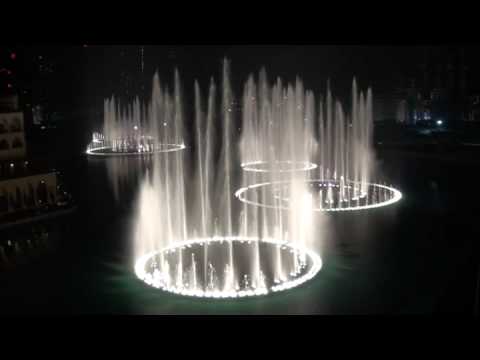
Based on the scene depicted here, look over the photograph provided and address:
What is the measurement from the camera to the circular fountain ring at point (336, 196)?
13.2 m

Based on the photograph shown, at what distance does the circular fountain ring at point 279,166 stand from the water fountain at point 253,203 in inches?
1.6

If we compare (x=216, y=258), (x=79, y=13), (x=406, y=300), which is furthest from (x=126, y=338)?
(x=216, y=258)

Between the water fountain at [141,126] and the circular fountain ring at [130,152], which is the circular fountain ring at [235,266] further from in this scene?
the water fountain at [141,126]

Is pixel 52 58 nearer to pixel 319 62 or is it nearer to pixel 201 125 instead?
pixel 201 125

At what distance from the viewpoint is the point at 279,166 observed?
20812 mm

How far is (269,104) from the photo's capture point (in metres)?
31.0

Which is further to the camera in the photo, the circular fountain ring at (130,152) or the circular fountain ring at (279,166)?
the circular fountain ring at (130,152)

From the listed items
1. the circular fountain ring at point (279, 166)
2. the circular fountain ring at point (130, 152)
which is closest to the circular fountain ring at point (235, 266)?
the circular fountain ring at point (279, 166)

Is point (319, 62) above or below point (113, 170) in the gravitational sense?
above

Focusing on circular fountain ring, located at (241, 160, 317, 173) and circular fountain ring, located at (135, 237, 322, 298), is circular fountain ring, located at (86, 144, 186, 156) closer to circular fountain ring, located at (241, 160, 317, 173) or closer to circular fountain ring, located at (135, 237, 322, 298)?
circular fountain ring, located at (241, 160, 317, 173)

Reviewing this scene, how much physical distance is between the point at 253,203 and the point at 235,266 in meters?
4.68

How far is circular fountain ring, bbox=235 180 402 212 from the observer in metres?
13.2

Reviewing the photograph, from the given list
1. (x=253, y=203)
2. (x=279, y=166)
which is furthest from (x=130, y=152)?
(x=253, y=203)

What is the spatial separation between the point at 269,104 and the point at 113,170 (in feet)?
43.9
